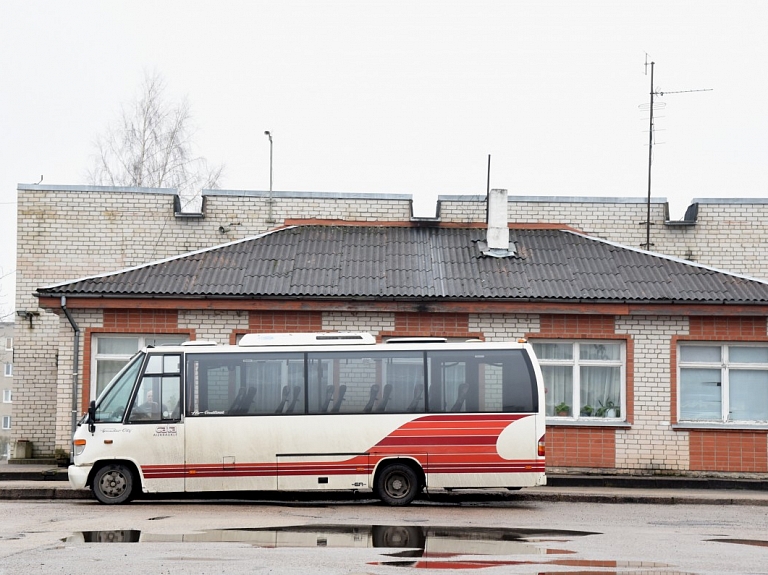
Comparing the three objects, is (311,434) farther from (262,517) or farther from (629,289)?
(629,289)

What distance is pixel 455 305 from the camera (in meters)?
20.6

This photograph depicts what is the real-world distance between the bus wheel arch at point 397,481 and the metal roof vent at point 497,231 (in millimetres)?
7286

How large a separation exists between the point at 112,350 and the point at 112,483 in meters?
5.49

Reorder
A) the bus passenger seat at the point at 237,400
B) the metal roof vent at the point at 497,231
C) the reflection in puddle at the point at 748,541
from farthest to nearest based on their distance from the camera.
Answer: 1. the metal roof vent at the point at 497,231
2. the bus passenger seat at the point at 237,400
3. the reflection in puddle at the point at 748,541

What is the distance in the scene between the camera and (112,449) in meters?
16.0

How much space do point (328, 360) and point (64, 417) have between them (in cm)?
681

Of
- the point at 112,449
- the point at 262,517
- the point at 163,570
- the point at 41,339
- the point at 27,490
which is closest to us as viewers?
the point at 163,570

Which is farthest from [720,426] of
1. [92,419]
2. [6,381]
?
[6,381]

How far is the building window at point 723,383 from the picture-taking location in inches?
824

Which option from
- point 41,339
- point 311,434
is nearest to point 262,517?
point 311,434

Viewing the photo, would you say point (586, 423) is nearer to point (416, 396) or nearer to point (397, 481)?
point (416, 396)

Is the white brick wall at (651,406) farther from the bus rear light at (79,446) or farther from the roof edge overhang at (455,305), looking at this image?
the bus rear light at (79,446)

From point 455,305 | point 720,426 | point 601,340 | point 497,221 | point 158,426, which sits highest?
point 497,221

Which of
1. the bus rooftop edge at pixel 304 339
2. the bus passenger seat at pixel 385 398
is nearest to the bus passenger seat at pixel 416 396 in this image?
the bus passenger seat at pixel 385 398
